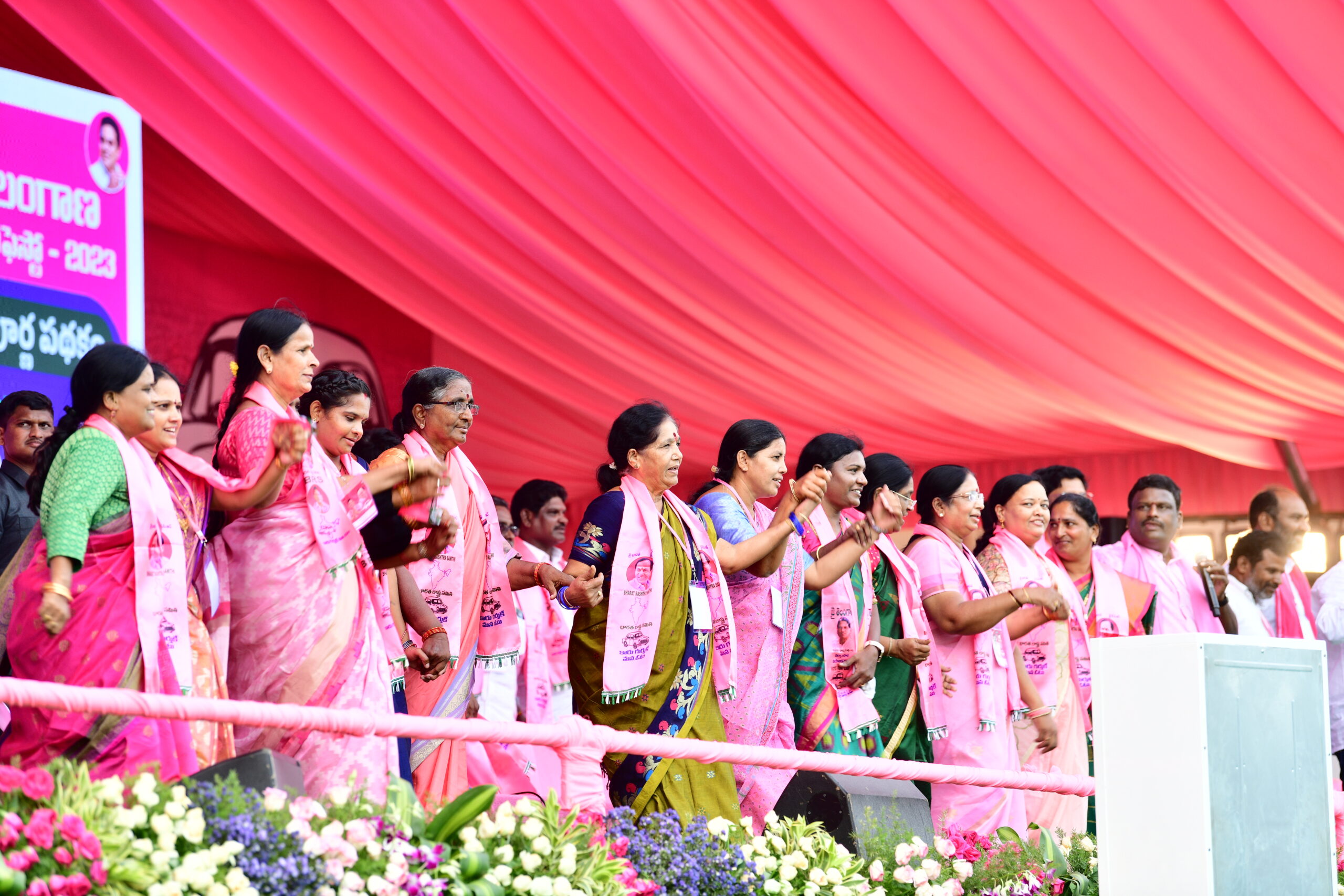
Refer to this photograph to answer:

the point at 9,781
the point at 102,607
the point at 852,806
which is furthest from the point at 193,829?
the point at 852,806

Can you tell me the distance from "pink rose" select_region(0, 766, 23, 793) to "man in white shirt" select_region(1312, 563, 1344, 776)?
520cm

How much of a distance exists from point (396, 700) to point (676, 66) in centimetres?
275

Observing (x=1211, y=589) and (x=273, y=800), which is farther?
(x=1211, y=589)

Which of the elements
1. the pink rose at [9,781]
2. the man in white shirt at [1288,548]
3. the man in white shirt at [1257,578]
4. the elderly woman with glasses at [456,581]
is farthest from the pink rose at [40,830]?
the man in white shirt at [1288,548]

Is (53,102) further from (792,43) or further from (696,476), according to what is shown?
(696,476)

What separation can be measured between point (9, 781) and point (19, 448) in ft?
7.99

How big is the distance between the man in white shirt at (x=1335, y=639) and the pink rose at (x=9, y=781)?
17.1 feet

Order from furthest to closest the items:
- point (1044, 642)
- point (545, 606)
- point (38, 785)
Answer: point (545, 606)
point (1044, 642)
point (38, 785)

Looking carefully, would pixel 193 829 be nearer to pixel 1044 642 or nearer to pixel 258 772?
pixel 258 772

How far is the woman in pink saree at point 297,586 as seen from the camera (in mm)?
3377

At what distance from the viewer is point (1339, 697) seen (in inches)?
253

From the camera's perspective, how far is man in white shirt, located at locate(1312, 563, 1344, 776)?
6.38 m

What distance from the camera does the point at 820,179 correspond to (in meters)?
6.21

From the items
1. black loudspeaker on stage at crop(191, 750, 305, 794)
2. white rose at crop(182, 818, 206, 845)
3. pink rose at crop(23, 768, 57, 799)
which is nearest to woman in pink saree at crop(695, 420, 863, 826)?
black loudspeaker on stage at crop(191, 750, 305, 794)
